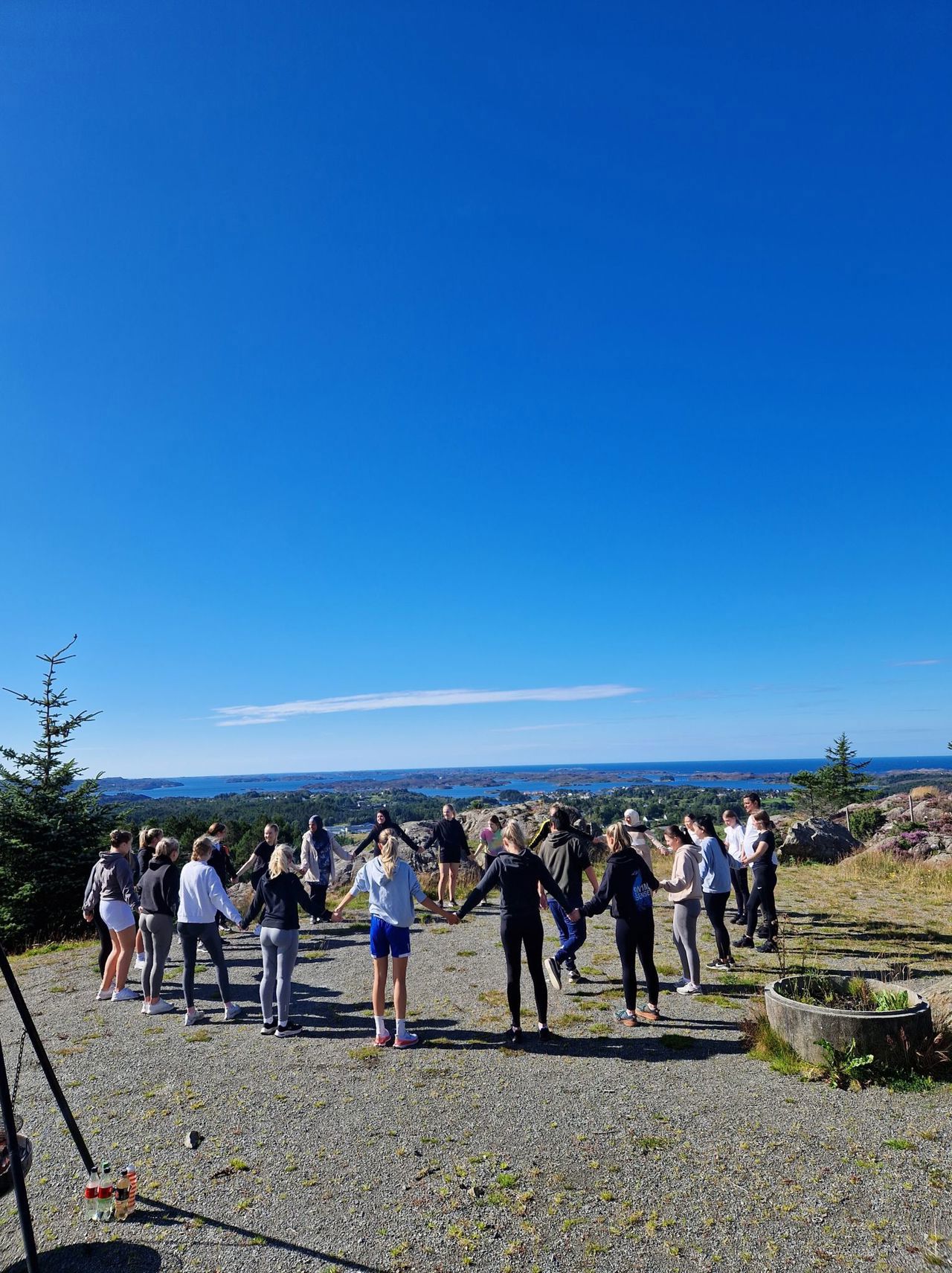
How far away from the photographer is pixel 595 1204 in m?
4.23

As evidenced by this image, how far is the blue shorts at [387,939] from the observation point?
6.85 meters

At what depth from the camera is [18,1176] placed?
3.41 meters

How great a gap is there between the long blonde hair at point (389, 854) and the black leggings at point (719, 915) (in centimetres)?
442

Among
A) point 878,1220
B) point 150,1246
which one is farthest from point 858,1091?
point 150,1246

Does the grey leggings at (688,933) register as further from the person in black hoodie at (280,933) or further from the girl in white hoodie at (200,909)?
the girl in white hoodie at (200,909)

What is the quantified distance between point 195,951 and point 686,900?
5725 millimetres

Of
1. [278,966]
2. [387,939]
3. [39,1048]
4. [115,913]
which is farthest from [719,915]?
[39,1048]

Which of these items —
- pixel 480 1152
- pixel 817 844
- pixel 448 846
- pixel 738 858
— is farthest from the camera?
pixel 817 844

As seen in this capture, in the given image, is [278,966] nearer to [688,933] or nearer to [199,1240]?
[199,1240]

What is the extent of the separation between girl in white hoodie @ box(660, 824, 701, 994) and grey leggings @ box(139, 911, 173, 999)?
19.6 feet

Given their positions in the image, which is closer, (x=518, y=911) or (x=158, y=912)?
(x=518, y=911)

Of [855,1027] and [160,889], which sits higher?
[160,889]

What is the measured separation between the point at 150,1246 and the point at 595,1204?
8.74 ft

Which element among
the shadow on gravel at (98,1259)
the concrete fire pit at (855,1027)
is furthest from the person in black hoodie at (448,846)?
the shadow on gravel at (98,1259)
